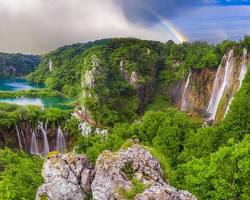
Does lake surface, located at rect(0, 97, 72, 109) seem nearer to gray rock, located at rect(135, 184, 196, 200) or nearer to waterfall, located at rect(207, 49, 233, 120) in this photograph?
waterfall, located at rect(207, 49, 233, 120)

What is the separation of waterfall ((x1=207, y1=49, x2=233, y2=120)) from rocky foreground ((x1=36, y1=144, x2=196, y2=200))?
5568 cm

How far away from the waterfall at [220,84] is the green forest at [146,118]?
2.89 meters

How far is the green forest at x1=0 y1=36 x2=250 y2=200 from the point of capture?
19250mm

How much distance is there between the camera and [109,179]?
14125mm

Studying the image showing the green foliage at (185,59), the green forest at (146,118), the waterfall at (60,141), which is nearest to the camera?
the green forest at (146,118)

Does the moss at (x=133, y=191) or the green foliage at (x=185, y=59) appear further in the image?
the green foliage at (x=185, y=59)

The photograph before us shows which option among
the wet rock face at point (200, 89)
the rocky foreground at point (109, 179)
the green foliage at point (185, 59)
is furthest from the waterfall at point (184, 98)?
the rocky foreground at point (109, 179)

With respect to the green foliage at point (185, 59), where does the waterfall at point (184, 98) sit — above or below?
below

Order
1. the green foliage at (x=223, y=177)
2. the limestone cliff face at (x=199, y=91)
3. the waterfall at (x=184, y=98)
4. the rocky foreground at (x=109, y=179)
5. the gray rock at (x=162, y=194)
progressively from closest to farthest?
the gray rock at (x=162, y=194), the rocky foreground at (x=109, y=179), the green foliage at (x=223, y=177), the limestone cliff face at (x=199, y=91), the waterfall at (x=184, y=98)

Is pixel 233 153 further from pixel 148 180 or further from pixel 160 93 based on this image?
pixel 160 93

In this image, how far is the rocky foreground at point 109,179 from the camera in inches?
523

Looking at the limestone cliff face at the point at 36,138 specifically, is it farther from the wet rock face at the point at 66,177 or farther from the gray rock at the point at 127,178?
the gray rock at the point at 127,178

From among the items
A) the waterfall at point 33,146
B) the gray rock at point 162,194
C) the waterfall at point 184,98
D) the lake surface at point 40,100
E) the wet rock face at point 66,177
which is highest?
the gray rock at point 162,194

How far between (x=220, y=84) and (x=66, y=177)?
62762mm
